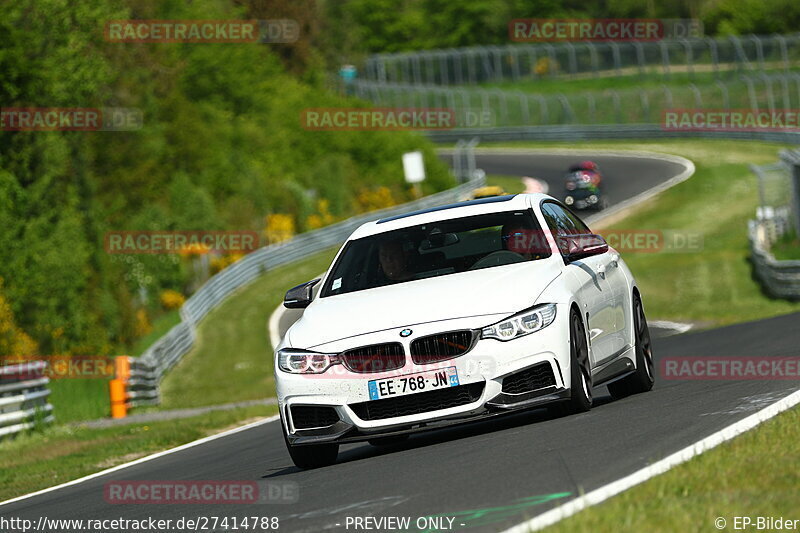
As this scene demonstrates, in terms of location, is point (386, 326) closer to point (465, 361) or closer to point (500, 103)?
point (465, 361)

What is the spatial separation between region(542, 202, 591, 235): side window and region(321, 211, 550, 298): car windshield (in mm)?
280

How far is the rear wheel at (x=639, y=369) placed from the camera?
11.6 meters

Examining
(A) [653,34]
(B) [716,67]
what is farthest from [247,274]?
(A) [653,34]

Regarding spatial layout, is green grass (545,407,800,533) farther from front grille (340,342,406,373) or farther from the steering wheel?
the steering wheel

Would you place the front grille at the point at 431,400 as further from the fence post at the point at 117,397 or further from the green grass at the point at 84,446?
the fence post at the point at 117,397

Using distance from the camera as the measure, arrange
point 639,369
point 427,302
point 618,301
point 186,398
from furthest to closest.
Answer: point 186,398, point 639,369, point 618,301, point 427,302

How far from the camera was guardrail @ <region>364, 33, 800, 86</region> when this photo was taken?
240 feet

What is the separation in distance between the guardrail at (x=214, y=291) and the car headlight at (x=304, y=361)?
18.8 metres

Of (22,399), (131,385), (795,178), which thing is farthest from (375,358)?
(795,178)

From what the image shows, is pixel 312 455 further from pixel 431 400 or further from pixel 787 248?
pixel 787 248

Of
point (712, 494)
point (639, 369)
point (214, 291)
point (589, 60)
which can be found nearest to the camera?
point (712, 494)

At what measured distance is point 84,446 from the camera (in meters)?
18.7

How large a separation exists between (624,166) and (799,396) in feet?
196

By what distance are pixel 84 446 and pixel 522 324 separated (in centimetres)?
1066
